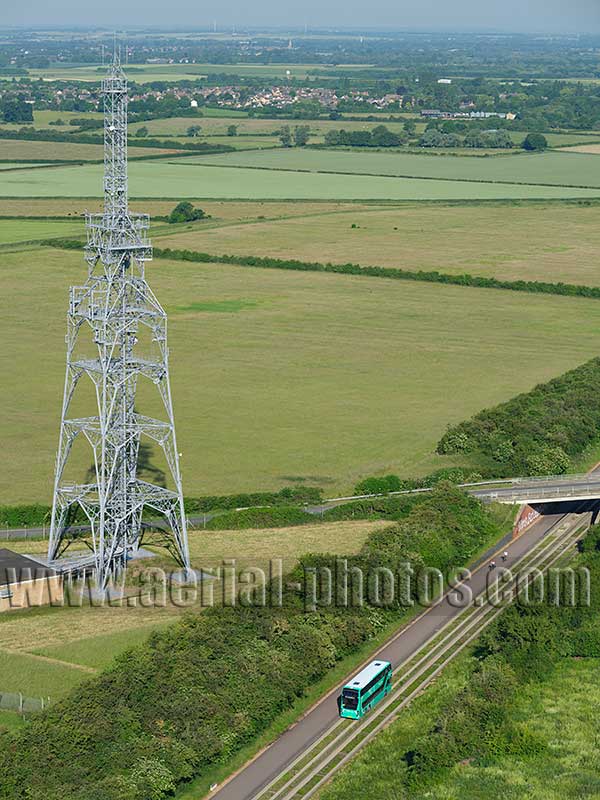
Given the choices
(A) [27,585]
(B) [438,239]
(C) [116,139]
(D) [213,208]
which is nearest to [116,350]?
(C) [116,139]

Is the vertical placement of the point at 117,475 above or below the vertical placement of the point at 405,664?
above

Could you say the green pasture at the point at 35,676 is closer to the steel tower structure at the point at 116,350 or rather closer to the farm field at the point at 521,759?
the steel tower structure at the point at 116,350

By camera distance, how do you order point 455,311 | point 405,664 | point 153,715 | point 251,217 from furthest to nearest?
1. point 251,217
2. point 455,311
3. point 405,664
4. point 153,715

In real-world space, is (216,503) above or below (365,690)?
below

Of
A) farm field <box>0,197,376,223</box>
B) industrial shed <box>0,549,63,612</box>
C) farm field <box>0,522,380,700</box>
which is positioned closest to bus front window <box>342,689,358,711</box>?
farm field <box>0,522,380,700</box>

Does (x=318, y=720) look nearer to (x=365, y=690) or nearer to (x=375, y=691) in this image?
(x=365, y=690)

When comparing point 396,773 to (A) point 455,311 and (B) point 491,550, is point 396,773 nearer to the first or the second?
(B) point 491,550

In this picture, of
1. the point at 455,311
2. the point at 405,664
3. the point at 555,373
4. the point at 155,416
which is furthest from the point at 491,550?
the point at 455,311
